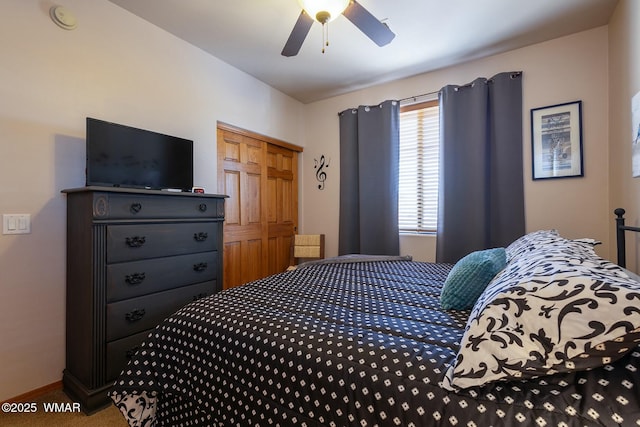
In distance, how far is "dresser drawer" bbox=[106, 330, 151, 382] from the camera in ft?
5.86

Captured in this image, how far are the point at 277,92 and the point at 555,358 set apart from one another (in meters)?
3.75

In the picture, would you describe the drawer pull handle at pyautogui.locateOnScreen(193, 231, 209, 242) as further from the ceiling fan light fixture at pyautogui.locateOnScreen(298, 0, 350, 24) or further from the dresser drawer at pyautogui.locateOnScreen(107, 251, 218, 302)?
the ceiling fan light fixture at pyautogui.locateOnScreen(298, 0, 350, 24)

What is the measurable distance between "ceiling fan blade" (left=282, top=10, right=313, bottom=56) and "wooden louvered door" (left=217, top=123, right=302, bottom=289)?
1.28 metres

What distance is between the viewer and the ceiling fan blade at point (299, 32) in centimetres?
188

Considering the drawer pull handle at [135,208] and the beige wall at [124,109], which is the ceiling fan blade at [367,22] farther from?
the drawer pull handle at [135,208]

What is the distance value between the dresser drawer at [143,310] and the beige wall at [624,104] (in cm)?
304

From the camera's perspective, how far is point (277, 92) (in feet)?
12.4

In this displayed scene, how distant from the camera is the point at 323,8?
174cm

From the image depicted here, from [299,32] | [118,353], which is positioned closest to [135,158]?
[118,353]

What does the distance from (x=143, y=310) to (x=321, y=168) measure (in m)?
2.71

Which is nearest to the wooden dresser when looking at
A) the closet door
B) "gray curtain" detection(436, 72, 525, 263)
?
the closet door

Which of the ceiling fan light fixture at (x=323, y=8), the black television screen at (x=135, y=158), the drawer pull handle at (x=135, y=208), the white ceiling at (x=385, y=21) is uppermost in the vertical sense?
the white ceiling at (x=385, y=21)

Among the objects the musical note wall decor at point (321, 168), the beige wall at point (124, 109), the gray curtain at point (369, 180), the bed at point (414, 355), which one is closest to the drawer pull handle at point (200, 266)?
the beige wall at point (124, 109)

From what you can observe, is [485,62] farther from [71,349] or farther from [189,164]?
[71,349]
